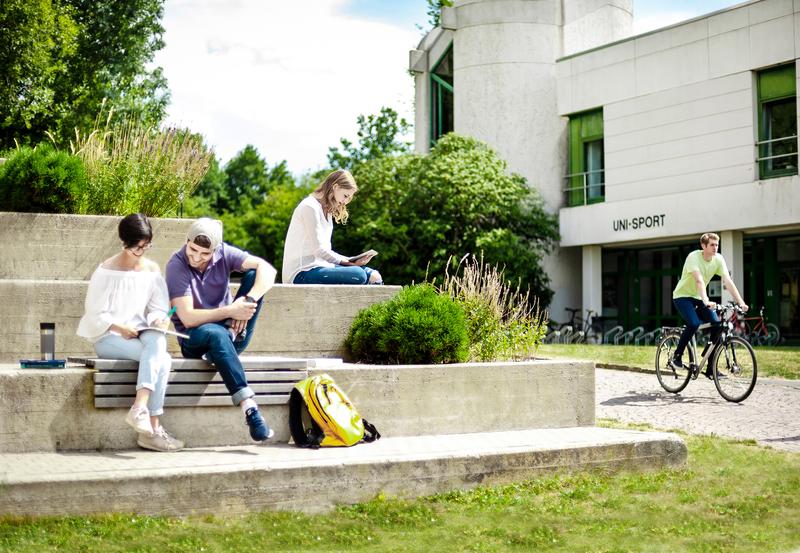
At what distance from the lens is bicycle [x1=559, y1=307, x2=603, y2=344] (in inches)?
1230

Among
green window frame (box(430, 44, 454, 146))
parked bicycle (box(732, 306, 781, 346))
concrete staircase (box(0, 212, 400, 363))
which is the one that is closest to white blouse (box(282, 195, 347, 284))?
concrete staircase (box(0, 212, 400, 363))

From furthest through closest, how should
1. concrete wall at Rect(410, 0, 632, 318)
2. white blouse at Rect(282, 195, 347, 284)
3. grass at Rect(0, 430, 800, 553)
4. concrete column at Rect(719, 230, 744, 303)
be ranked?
concrete wall at Rect(410, 0, 632, 318) < concrete column at Rect(719, 230, 744, 303) < white blouse at Rect(282, 195, 347, 284) < grass at Rect(0, 430, 800, 553)

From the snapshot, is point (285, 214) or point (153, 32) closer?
Result: point (153, 32)

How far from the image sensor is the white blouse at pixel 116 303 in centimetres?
669

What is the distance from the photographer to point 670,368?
1307 centimetres

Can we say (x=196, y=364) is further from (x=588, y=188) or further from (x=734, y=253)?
(x=588, y=188)

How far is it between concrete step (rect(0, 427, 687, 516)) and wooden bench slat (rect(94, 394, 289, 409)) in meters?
0.32

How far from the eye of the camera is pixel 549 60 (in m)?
34.3

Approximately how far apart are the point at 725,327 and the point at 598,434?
5.27 meters

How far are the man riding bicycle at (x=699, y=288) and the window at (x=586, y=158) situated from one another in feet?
65.7

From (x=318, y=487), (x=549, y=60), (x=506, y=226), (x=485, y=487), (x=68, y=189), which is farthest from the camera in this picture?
(x=549, y=60)

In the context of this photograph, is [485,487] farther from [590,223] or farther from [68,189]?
[590,223]

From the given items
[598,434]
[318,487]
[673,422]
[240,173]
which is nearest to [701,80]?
[673,422]

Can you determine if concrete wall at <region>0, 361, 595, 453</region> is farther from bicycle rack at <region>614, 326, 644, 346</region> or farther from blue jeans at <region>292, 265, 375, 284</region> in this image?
bicycle rack at <region>614, 326, 644, 346</region>
